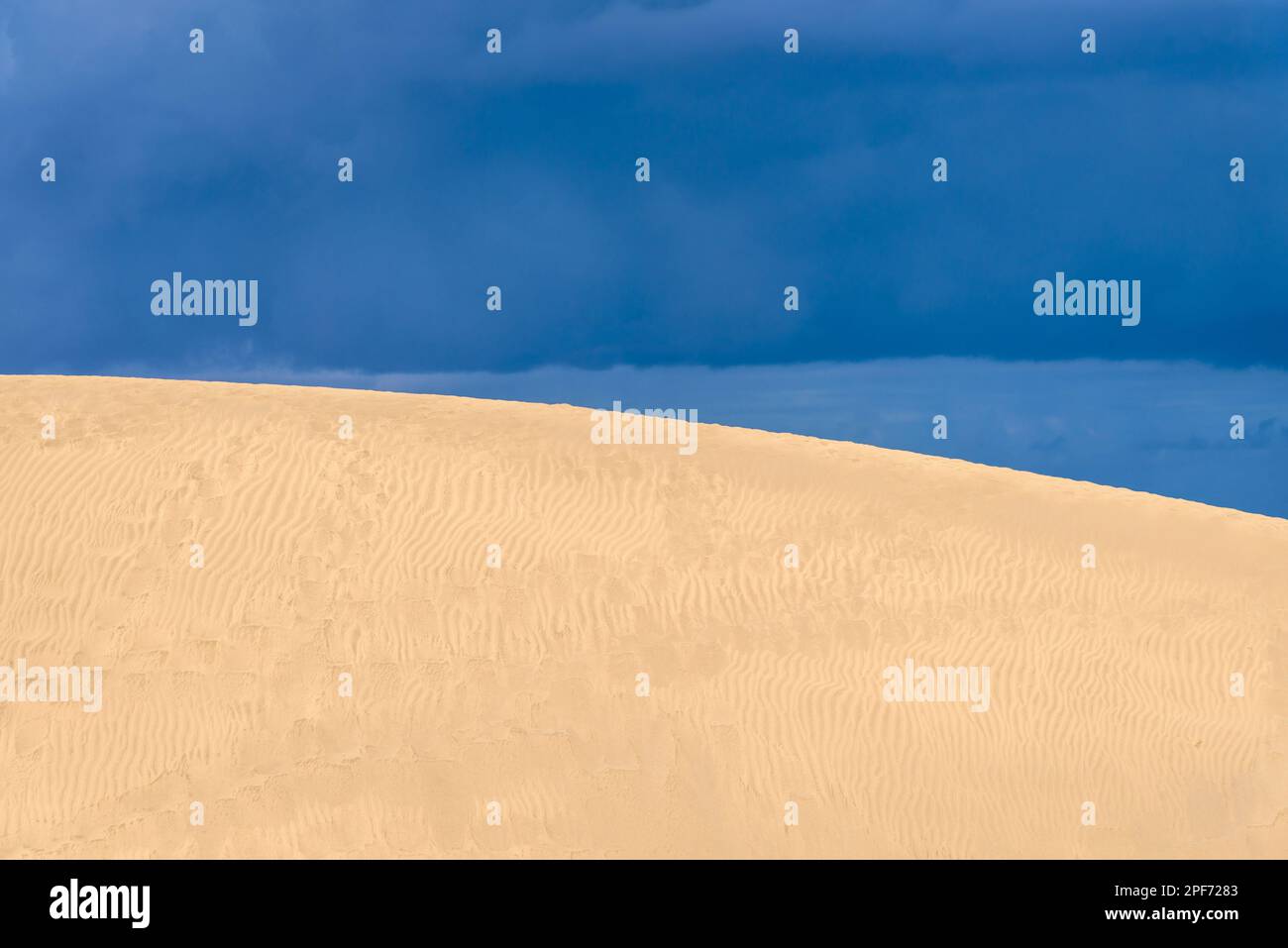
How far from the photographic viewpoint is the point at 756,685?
1870cm

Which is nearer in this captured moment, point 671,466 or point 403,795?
point 403,795

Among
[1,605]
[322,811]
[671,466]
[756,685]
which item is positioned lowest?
[322,811]

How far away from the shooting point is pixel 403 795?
55.2 ft

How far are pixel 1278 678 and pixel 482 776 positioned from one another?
11.4 meters

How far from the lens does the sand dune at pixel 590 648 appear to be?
16.9m

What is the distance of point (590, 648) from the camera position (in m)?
19.0

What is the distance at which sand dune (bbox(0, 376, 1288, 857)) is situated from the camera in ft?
55.4
